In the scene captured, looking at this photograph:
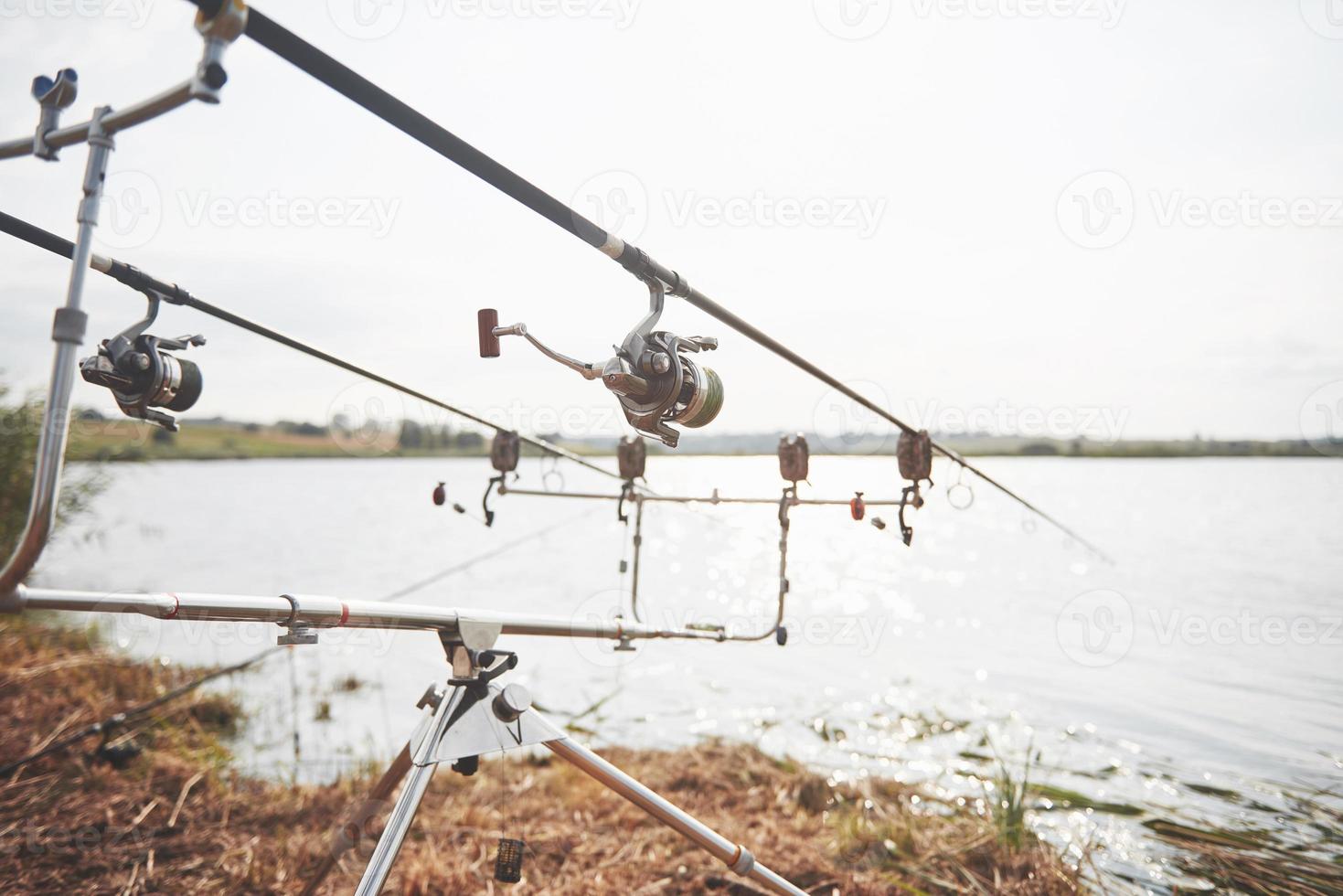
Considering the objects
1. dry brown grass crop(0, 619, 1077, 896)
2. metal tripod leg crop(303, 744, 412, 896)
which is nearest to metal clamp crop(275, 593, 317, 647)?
metal tripod leg crop(303, 744, 412, 896)

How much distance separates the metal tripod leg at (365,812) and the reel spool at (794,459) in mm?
2394

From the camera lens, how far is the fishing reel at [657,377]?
7.25 ft

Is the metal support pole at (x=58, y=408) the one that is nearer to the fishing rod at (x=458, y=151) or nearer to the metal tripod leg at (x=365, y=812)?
the fishing rod at (x=458, y=151)

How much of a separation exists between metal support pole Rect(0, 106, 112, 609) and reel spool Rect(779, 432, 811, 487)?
138 inches

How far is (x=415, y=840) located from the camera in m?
4.89

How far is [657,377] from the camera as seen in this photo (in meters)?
2.30

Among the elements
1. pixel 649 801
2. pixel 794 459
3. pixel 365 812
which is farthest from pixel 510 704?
pixel 794 459

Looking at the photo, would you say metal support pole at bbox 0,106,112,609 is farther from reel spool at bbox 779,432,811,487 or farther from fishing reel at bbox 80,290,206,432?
reel spool at bbox 779,432,811,487

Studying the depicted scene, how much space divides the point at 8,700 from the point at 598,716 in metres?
5.65

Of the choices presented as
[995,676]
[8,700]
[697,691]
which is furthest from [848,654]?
[8,700]

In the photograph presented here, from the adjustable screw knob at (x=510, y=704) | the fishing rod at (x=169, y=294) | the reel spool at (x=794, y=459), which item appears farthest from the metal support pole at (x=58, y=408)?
the reel spool at (x=794, y=459)

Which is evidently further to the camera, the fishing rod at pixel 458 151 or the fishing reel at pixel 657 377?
the fishing reel at pixel 657 377

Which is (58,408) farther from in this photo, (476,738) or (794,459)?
(794,459)

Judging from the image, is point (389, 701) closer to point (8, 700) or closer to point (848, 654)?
point (8, 700)
